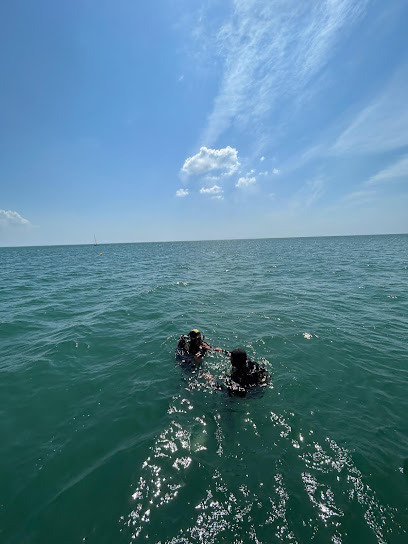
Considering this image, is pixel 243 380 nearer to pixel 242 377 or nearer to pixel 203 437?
pixel 242 377

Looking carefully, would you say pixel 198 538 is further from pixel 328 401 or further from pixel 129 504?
pixel 328 401

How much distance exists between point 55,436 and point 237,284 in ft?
61.7

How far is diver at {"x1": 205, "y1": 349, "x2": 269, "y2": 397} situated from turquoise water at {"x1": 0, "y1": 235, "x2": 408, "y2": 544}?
0.33m

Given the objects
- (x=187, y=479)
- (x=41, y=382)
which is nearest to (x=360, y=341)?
(x=187, y=479)

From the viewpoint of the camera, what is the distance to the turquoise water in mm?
4273

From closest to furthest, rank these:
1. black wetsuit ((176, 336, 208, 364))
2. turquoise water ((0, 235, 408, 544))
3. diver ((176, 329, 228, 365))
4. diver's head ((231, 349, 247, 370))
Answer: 1. turquoise water ((0, 235, 408, 544))
2. diver's head ((231, 349, 247, 370))
3. diver ((176, 329, 228, 365))
4. black wetsuit ((176, 336, 208, 364))

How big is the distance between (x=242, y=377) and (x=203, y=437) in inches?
83.3

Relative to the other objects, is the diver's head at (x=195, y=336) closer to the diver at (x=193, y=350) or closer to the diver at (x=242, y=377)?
the diver at (x=193, y=350)

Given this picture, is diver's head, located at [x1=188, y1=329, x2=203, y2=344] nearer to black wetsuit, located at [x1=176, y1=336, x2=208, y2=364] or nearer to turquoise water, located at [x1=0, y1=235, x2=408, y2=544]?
black wetsuit, located at [x1=176, y1=336, x2=208, y2=364]

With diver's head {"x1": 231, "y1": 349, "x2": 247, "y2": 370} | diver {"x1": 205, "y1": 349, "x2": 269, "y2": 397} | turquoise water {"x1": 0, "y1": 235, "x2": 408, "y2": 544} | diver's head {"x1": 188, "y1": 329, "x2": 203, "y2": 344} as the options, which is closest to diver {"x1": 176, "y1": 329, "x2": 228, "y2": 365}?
diver's head {"x1": 188, "y1": 329, "x2": 203, "y2": 344}

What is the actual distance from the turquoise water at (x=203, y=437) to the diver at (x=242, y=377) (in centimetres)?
33

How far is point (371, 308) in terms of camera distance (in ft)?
48.4

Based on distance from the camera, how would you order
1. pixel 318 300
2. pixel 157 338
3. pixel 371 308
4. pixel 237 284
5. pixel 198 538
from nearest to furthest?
pixel 198 538 → pixel 157 338 → pixel 371 308 → pixel 318 300 → pixel 237 284

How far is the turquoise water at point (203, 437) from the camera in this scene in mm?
4273
